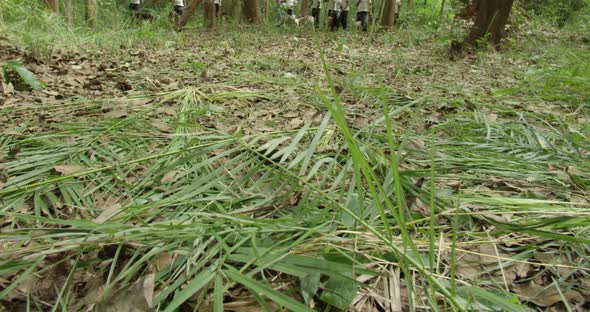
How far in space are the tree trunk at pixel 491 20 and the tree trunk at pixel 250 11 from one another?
5333 millimetres

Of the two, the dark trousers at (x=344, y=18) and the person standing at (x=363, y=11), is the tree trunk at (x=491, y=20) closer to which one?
the person standing at (x=363, y=11)

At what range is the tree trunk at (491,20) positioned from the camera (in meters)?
4.43

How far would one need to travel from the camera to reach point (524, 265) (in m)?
0.69

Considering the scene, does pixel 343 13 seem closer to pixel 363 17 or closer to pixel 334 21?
pixel 334 21

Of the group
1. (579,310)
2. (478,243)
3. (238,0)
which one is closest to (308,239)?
(478,243)

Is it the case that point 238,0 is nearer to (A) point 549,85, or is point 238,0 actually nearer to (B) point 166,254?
(A) point 549,85

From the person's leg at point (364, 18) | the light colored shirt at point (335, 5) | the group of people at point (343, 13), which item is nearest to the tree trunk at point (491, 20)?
the group of people at point (343, 13)

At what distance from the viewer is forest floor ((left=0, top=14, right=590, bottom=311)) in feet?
1.88

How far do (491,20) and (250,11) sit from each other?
5.68 meters

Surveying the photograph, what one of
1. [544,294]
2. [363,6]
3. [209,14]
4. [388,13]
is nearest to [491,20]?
[388,13]

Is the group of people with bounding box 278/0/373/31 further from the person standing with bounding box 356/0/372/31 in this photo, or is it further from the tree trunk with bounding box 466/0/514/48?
the tree trunk with bounding box 466/0/514/48

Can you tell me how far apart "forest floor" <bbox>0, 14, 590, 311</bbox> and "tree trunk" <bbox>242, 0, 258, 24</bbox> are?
23.6 feet

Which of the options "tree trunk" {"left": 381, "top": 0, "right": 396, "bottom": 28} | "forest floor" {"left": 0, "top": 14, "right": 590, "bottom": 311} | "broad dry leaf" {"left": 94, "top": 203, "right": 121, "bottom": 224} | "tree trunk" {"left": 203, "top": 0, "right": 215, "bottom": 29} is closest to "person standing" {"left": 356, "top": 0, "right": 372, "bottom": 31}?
"tree trunk" {"left": 381, "top": 0, "right": 396, "bottom": 28}

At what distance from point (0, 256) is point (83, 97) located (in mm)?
1373
